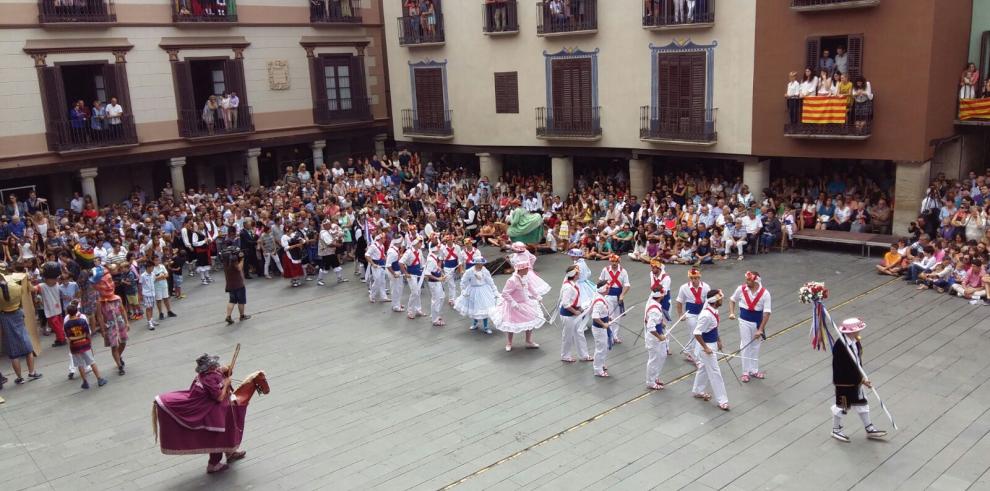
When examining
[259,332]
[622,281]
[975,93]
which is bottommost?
[259,332]

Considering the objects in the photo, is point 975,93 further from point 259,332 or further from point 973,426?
point 259,332

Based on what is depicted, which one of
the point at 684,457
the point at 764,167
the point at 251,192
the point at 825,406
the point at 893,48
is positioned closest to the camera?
the point at 684,457

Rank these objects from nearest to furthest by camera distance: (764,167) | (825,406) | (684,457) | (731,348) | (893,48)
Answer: (684,457) < (825,406) < (731,348) < (893,48) < (764,167)

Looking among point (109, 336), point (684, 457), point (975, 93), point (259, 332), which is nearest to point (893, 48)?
point (975, 93)

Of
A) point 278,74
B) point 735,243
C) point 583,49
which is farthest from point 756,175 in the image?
point 278,74

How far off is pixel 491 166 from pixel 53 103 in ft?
46.5

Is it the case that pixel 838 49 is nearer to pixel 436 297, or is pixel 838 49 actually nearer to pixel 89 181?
pixel 436 297

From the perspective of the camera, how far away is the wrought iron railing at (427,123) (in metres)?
29.4

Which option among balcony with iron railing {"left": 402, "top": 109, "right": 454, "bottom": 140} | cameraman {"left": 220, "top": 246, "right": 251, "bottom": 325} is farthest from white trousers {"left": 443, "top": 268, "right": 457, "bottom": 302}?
balcony with iron railing {"left": 402, "top": 109, "right": 454, "bottom": 140}

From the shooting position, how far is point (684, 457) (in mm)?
9938

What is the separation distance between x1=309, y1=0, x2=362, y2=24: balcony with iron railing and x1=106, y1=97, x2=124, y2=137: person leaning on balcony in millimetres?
8068

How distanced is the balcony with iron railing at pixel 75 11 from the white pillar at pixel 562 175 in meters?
14.9

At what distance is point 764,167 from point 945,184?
4518 mm

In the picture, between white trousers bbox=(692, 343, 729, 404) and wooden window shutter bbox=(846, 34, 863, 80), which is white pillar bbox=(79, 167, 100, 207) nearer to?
white trousers bbox=(692, 343, 729, 404)
